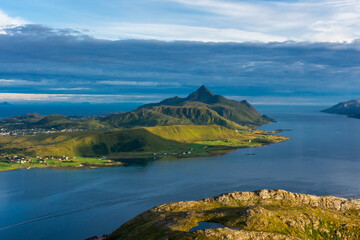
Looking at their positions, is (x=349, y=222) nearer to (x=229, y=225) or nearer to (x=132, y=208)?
(x=229, y=225)

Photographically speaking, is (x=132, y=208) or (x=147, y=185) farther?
(x=147, y=185)

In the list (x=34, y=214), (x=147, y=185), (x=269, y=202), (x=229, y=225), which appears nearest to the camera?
(x=229, y=225)

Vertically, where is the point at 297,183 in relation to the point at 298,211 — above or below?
below

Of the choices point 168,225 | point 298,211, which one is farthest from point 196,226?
point 298,211

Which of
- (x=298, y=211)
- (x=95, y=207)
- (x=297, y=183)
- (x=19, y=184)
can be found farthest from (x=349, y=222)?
(x=19, y=184)

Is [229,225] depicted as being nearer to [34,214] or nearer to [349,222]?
[349,222]

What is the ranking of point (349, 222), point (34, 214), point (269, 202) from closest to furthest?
point (349, 222) < point (269, 202) < point (34, 214)
